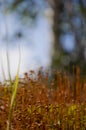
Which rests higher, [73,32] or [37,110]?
[73,32]

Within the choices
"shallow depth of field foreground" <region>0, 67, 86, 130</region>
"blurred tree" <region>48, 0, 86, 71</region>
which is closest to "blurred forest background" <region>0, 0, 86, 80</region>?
"blurred tree" <region>48, 0, 86, 71</region>

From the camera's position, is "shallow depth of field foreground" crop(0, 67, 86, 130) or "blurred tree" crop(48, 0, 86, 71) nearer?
"shallow depth of field foreground" crop(0, 67, 86, 130)

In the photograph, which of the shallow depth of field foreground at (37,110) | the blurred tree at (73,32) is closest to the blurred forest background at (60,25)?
the blurred tree at (73,32)

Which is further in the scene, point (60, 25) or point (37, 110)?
point (60, 25)

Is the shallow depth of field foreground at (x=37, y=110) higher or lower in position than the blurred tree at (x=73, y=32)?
lower

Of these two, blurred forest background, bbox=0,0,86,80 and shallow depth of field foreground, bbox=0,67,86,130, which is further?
blurred forest background, bbox=0,0,86,80

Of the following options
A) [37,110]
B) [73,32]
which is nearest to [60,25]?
[73,32]

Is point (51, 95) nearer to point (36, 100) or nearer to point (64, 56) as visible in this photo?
point (36, 100)

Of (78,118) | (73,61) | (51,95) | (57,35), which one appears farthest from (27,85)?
(57,35)

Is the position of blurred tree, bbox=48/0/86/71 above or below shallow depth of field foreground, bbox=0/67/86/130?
above

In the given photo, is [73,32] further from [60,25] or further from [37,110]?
[37,110]

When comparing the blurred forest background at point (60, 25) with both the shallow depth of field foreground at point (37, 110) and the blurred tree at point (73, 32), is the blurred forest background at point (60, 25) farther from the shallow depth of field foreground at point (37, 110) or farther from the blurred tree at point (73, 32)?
the shallow depth of field foreground at point (37, 110)

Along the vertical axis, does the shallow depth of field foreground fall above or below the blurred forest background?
below

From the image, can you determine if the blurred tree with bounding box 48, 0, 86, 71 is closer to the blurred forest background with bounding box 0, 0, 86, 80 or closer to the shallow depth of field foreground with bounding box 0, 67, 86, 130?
the blurred forest background with bounding box 0, 0, 86, 80
